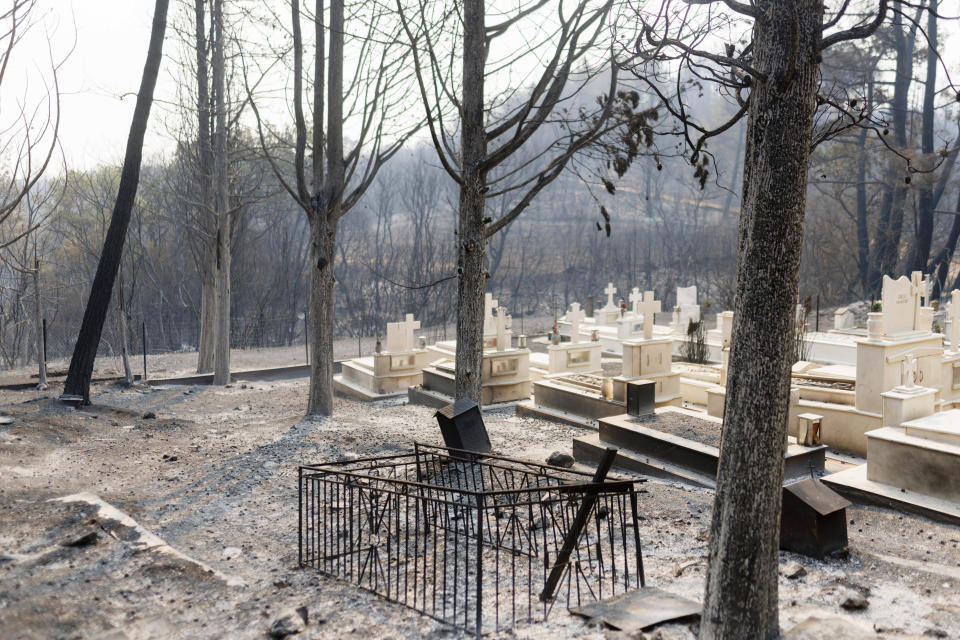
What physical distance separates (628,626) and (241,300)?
111ft

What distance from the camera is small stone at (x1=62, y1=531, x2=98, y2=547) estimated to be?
18.0 ft

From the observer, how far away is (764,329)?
354cm

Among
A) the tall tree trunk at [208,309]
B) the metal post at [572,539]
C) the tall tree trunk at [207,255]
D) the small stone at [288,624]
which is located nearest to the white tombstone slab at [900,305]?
the metal post at [572,539]

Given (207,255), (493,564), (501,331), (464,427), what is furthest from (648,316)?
(207,255)

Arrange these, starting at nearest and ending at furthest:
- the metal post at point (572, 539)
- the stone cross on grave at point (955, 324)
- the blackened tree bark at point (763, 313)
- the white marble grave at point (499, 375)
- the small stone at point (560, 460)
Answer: the blackened tree bark at point (763, 313)
the metal post at point (572, 539)
the small stone at point (560, 460)
the stone cross on grave at point (955, 324)
the white marble grave at point (499, 375)

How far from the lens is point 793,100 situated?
3.49m

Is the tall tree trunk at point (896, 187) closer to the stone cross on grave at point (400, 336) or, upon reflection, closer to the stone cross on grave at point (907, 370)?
the stone cross on grave at point (907, 370)

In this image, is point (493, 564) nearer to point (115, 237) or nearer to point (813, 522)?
point (813, 522)

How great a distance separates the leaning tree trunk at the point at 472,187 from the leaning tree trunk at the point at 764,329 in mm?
4784

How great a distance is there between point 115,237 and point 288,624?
9468 mm

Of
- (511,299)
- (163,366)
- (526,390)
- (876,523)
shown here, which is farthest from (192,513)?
(511,299)

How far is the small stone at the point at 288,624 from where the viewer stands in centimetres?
420

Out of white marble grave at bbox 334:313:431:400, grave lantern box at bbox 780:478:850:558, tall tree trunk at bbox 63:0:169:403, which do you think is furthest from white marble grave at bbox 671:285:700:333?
grave lantern box at bbox 780:478:850:558

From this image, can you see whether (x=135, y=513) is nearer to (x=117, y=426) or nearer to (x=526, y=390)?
(x=117, y=426)
